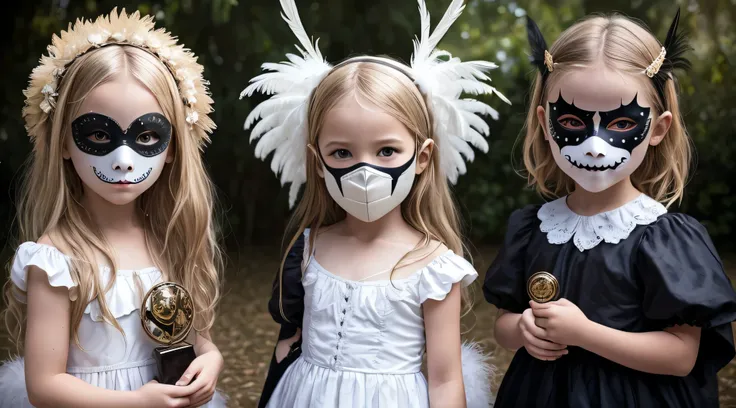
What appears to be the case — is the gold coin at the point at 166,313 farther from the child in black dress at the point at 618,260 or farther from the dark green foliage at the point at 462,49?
the dark green foliage at the point at 462,49

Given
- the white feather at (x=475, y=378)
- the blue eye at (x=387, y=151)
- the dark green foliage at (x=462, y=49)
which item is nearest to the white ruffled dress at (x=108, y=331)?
the blue eye at (x=387, y=151)

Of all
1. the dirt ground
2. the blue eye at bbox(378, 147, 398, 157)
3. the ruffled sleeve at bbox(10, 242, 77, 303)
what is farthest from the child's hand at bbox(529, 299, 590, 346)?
the dirt ground

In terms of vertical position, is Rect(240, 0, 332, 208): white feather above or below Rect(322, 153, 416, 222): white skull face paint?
above

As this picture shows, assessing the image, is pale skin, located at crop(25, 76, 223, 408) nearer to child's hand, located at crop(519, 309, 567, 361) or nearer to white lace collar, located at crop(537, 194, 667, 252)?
child's hand, located at crop(519, 309, 567, 361)

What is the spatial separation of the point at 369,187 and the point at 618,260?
763mm

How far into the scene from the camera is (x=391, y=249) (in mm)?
2506

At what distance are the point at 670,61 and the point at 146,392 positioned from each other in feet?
6.00

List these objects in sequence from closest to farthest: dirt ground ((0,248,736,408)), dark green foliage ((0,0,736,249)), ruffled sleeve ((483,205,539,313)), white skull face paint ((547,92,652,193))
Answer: white skull face paint ((547,92,652,193)) → ruffled sleeve ((483,205,539,313)) → dirt ground ((0,248,736,408)) → dark green foliage ((0,0,736,249))

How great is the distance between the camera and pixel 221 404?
2.76 m

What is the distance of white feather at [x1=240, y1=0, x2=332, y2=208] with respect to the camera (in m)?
2.60

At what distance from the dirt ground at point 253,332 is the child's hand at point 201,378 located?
2043mm

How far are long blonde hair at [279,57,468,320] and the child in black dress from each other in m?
0.33

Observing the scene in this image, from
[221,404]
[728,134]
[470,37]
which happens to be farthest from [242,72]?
[221,404]

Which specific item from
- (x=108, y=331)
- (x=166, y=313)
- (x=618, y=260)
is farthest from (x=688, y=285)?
(x=108, y=331)
